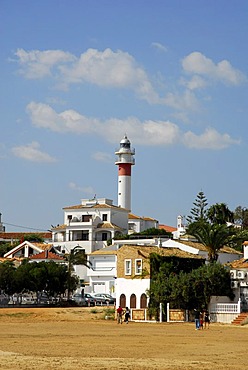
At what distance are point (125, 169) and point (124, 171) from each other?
41 cm

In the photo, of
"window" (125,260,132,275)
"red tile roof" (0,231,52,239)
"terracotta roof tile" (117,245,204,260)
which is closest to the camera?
"terracotta roof tile" (117,245,204,260)

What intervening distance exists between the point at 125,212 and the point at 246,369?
98001mm

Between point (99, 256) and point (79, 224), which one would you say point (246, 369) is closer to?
point (99, 256)

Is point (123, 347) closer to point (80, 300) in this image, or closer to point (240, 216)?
point (80, 300)

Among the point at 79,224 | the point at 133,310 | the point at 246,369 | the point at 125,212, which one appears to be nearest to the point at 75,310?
the point at 133,310

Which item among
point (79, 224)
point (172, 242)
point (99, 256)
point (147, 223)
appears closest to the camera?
point (172, 242)

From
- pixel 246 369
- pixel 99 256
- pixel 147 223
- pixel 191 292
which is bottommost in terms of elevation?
pixel 246 369

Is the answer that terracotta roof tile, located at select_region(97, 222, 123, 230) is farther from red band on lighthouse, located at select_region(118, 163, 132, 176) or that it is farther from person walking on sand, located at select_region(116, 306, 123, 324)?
person walking on sand, located at select_region(116, 306, 123, 324)

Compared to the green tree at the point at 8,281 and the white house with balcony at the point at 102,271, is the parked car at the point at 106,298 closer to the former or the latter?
the green tree at the point at 8,281

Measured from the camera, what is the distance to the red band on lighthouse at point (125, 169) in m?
134

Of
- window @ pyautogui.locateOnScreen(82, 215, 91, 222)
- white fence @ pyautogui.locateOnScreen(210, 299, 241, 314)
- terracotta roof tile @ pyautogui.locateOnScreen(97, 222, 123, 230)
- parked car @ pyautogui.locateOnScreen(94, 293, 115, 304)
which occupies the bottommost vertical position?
white fence @ pyautogui.locateOnScreen(210, 299, 241, 314)

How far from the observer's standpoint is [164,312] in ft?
192

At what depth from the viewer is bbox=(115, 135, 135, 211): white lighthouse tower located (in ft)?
431

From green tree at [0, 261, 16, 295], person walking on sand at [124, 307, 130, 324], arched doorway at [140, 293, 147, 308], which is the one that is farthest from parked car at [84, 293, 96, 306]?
person walking on sand at [124, 307, 130, 324]
